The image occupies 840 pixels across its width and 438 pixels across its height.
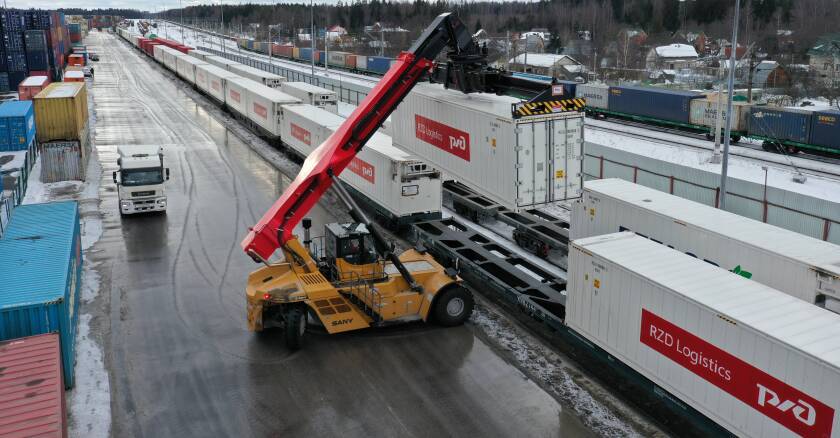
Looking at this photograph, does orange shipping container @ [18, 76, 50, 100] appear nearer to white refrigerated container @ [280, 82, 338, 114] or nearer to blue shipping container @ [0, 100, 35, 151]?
blue shipping container @ [0, 100, 35, 151]

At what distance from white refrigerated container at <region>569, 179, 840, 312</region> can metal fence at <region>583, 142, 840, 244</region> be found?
2.18 metres

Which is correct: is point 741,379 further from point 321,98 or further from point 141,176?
point 321,98

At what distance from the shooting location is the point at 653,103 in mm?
52062

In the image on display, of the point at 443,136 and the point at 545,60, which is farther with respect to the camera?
the point at 545,60

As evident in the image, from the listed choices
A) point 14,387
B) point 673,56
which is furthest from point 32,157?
point 673,56

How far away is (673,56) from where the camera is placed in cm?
9888

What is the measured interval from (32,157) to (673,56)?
8417 centimetres

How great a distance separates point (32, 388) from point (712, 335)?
11.8m

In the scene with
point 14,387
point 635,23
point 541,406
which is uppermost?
point 635,23

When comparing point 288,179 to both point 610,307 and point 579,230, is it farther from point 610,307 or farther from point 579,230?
point 610,307

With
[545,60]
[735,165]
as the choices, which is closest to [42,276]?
[735,165]

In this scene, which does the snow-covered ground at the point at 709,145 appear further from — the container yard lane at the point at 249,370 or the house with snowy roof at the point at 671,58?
the house with snowy roof at the point at 671,58

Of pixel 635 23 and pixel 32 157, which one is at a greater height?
pixel 635 23

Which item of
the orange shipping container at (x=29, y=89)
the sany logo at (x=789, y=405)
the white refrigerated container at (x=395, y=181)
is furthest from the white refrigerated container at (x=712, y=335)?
the orange shipping container at (x=29, y=89)
